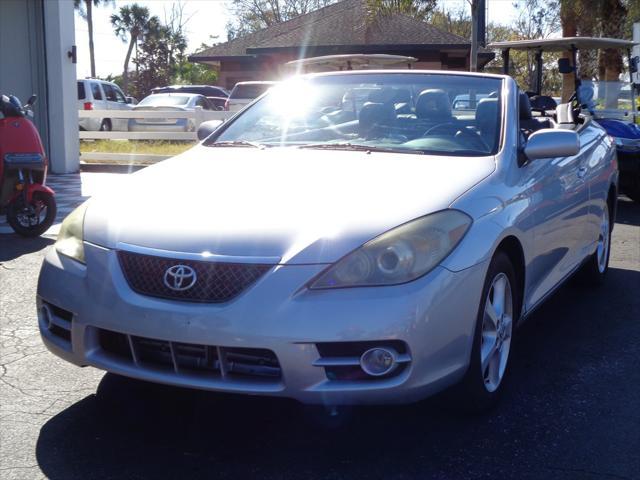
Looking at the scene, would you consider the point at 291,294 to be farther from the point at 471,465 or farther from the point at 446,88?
the point at 446,88

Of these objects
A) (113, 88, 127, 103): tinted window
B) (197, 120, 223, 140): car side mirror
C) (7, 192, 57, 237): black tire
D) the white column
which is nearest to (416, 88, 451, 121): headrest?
(197, 120, 223, 140): car side mirror

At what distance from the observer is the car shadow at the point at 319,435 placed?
3381 millimetres

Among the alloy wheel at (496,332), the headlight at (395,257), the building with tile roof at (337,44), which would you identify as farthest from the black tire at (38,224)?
the building with tile roof at (337,44)

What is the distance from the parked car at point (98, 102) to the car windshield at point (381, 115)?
734 inches

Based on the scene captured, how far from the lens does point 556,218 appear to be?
4797mm

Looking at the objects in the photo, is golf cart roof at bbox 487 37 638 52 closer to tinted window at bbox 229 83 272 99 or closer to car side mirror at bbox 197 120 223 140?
car side mirror at bbox 197 120 223 140

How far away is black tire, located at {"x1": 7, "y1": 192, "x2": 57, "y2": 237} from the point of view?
26.6 ft

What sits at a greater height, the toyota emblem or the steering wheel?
the steering wheel

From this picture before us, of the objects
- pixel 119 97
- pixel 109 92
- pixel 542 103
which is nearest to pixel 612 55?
pixel 542 103

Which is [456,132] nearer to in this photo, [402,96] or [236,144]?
[402,96]

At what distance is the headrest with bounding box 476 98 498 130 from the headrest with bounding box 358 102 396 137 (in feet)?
1.52

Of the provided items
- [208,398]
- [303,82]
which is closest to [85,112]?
[303,82]

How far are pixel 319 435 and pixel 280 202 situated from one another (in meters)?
0.98

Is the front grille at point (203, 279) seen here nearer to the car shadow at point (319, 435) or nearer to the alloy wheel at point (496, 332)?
the car shadow at point (319, 435)
